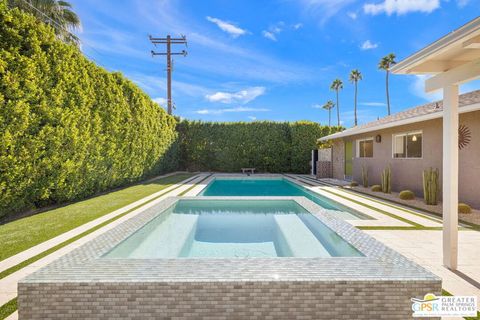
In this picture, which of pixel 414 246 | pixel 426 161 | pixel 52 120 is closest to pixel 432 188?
pixel 426 161

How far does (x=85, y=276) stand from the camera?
2615mm

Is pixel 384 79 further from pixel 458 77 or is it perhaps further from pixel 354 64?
pixel 458 77

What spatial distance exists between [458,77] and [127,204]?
812 centimetres

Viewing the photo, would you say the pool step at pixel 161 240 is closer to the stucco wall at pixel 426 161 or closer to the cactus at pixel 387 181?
the cactus at pixel 387 181

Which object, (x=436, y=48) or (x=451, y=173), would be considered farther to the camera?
(x=451, y=173)

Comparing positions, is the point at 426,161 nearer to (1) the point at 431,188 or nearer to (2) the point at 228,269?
(1) the point at 431,188

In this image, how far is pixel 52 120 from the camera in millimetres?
6609

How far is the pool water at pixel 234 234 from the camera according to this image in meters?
4.05

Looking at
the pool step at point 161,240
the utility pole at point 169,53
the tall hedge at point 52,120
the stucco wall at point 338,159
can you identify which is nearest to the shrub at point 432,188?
the pool step at point 161,240

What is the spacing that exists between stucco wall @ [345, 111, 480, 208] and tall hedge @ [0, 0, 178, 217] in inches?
462

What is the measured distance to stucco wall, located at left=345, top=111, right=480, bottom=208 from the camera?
7293mm

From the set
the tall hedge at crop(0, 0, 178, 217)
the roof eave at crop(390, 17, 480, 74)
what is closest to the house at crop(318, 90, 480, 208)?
the roof eave at crop(390, 17, 480, 74)

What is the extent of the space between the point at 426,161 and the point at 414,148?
2.75 ft

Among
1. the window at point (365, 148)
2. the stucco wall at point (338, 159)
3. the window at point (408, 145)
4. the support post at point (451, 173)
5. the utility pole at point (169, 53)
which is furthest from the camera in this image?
the utility pole at point (169, 53)
